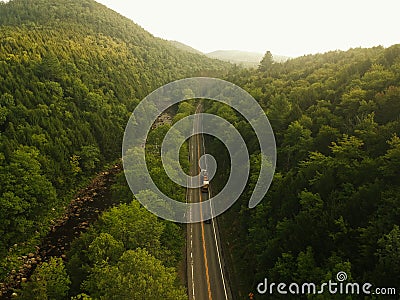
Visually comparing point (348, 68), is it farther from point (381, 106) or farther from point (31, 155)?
point (31, 155)

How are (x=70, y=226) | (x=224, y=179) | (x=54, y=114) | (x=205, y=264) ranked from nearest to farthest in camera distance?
(x=205, y=264) < (x=70, y=226) < (x=224, y=179) < (x=54, y=114)

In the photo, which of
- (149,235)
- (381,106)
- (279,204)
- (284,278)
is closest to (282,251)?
(284,278)

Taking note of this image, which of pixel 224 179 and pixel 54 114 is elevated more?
pixel 54 114

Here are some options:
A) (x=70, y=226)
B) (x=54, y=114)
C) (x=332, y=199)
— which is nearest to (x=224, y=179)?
(x=332, y=199)

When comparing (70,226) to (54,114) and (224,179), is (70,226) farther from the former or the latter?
(54,114)

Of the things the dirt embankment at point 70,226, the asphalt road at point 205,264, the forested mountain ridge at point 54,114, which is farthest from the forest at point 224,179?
the asphalt road at point 205,264

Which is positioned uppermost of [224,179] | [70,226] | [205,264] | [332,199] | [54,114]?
[54,114]

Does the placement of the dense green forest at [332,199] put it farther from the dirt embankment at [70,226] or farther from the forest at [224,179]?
the dirt embankment at [70,226]

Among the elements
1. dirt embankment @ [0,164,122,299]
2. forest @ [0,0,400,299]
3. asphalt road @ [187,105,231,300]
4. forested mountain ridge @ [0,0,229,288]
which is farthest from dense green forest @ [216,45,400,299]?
forested mountain ridge @ [0,0,229,288]
